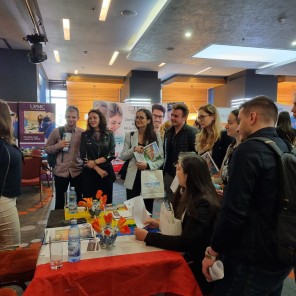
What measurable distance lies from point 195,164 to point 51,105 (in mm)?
5297

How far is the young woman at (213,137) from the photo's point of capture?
2500 millimetres

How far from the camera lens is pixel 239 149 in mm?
1145

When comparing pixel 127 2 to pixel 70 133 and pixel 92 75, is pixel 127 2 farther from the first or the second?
pixel 92 75

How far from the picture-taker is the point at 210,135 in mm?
2568

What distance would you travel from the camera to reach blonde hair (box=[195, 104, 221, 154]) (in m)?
2.53

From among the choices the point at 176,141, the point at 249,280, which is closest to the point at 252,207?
the point at 249,280

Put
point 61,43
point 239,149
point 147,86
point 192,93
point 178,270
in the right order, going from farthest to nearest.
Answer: point 192,93 < point 147,86 < point 61,43 < point 178,270 < point 239,149

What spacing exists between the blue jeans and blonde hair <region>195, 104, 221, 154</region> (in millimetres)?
1440

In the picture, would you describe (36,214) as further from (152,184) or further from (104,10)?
(104,10)

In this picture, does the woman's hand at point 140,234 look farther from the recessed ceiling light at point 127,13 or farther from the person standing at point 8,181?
the recessed ceiling light at point 127,13

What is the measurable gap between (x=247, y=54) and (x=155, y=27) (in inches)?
142

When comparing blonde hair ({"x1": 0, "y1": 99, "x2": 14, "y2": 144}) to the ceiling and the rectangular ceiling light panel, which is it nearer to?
the ceiling

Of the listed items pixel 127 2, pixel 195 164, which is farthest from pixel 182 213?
pixel 127 2

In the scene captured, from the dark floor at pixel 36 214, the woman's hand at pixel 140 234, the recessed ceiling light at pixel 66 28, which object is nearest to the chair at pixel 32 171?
the dark floor at pixel 36 214
